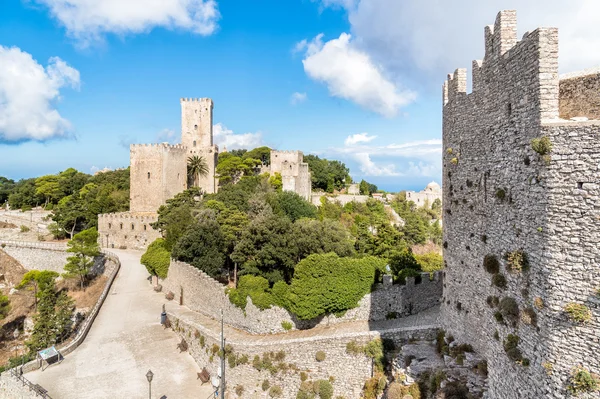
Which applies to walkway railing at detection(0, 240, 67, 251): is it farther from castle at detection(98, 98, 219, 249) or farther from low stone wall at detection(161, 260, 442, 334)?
low stone wall at detection(161, 260, 442, 334)

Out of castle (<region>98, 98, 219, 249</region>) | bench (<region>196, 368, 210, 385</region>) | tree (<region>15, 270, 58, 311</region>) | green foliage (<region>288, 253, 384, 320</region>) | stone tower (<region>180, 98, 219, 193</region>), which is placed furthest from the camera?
stone tower (<region>180, 98, 219, 193</region>)

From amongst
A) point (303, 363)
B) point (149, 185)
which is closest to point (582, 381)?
point (303, 363)

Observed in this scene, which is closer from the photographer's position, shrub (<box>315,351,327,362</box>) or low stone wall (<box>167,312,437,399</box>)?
low stone wall (<box>167,312,437,399</box>)

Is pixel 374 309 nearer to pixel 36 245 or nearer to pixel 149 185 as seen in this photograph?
pixel 149 185

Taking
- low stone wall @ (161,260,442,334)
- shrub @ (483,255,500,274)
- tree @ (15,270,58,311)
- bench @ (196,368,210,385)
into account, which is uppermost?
shrub @ (483,255,500,274)

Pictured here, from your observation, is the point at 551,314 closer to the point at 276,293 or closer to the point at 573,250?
the point at 573,250

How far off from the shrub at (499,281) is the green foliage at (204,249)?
54.5 ft

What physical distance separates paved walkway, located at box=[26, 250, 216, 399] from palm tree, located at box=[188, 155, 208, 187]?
2316 centimetres

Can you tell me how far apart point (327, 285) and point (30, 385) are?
447 inches

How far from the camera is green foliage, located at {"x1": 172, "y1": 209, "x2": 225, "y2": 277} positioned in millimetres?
21609

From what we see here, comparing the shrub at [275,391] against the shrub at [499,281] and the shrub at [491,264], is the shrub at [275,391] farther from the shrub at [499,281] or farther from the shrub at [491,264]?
the shrub at [499,281]

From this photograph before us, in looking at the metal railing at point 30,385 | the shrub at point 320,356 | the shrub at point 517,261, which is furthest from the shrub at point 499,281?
the metal railing at point 30,385

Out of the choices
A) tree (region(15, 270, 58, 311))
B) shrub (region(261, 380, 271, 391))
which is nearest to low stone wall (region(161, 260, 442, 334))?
shrub (region(261, 380, 271, 391))

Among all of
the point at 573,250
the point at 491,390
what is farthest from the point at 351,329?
the point at 573,250
